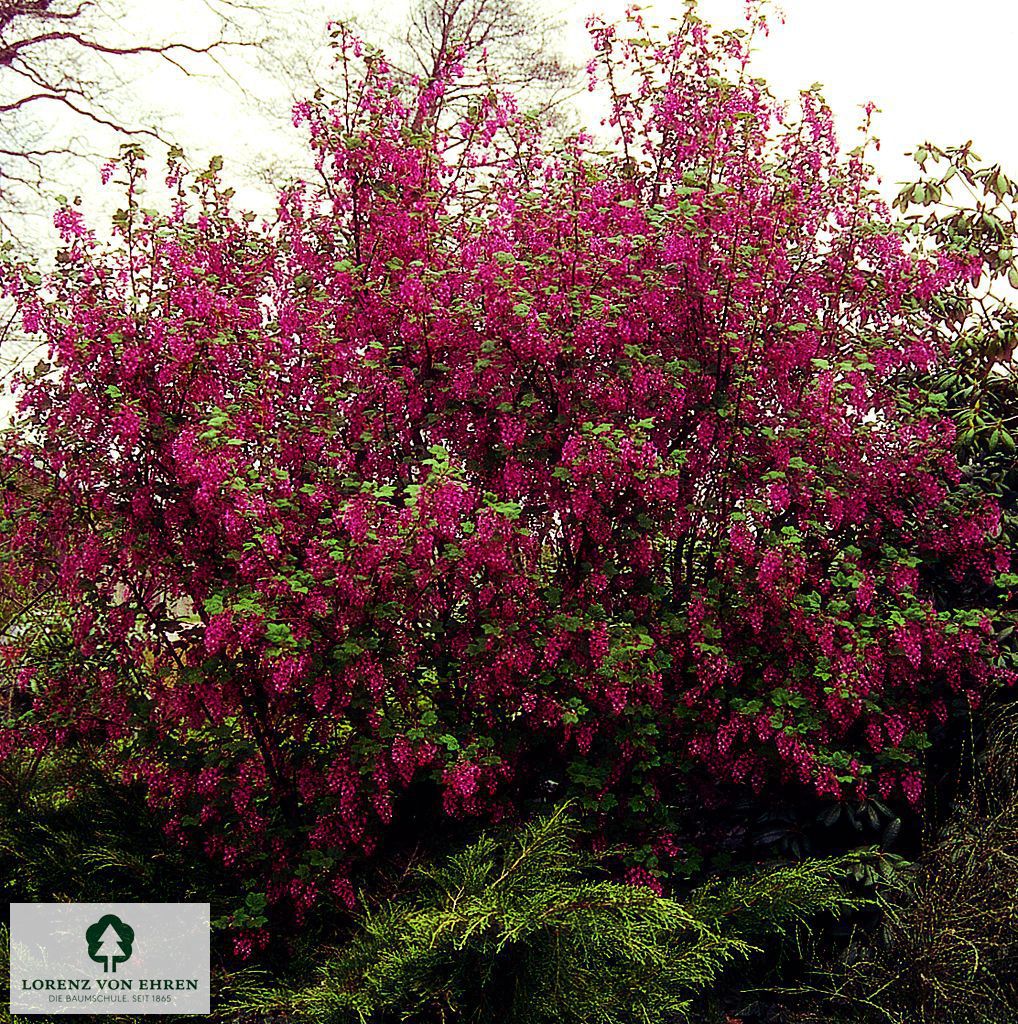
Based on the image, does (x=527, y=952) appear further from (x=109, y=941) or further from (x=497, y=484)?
(x=497, y=484)

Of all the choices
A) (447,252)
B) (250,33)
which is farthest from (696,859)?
(250,33)

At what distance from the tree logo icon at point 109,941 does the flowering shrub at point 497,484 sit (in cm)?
38

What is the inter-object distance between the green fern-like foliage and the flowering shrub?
0.41 m

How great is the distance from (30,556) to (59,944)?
1.26 m

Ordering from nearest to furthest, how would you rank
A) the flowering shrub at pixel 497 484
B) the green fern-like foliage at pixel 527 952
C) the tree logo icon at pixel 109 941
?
the green fern-like foliage at pixel 527 952
the tree logo icon at pixel 109 941
the flowering shrub at pixel 497 484

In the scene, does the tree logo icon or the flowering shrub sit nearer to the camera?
the tree logo icon

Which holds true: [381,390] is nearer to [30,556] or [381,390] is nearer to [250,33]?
[30,556]

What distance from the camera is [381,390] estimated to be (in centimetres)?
377

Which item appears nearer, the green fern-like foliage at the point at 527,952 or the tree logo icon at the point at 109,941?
the green fern-like foliage at the point at 527,952

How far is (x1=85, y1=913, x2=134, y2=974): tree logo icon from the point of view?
346 centimetres

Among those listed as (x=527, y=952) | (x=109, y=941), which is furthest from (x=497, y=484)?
(x=109, y=941)

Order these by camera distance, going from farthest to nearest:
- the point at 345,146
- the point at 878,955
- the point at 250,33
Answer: the point at 250,33 → the point at 345,146 → the point at 878,955

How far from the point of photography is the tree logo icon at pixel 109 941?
346 centimetres

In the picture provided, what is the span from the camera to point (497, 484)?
386cm
